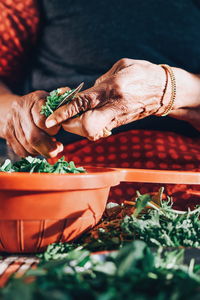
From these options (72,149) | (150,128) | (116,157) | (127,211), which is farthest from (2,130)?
(127,211)

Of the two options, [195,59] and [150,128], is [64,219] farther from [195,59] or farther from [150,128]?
[195,59]

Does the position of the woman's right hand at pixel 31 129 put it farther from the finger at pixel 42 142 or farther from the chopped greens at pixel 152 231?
the chopped greens at pixel 152 231

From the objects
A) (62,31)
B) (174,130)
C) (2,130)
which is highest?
(62,31)

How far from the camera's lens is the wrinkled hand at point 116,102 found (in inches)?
30.7

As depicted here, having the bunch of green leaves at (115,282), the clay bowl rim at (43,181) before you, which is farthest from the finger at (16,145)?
the bunch of green leaves at (115,282)

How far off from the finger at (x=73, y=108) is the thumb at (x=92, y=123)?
0.05 ft

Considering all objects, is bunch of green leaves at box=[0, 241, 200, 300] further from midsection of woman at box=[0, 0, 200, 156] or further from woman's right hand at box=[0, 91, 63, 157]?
midsection of woman at box=[0, 0, 200, 156]

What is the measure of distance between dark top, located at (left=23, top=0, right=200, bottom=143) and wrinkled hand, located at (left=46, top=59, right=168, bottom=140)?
0.74 ft

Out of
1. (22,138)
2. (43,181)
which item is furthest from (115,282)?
(22,138)

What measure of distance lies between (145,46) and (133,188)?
47cm

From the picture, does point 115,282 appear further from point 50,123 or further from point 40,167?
point 50,123

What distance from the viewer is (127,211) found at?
2.28 ft

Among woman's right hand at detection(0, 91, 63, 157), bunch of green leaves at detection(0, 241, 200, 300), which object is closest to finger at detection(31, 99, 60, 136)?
woman's right hand at detection(0, 91, 63, 157)

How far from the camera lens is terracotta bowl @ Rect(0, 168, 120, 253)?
1.78ft
